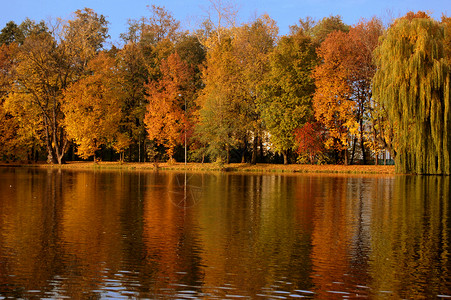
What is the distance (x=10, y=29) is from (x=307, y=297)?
3136 inches

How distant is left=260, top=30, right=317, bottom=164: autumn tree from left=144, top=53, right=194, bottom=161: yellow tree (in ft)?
34.8

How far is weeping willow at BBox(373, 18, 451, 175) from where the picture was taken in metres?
44.2

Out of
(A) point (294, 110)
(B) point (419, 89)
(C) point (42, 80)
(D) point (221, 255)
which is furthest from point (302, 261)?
(C) point (42, 80)

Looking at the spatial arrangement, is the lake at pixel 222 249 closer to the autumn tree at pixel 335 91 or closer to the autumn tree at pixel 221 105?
the autumn tree at pixel 335 91

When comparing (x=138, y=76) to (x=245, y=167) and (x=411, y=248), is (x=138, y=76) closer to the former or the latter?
(x=245, y=167)

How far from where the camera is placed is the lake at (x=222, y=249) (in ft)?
32.6

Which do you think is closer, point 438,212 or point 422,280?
point 422,280

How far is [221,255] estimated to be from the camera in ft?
41.5

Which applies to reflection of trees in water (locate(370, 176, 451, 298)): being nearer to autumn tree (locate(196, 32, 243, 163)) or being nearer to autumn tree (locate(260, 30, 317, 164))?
autumn tree (locate(260, 30, 317, 164))

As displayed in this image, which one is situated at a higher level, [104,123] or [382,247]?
[104,123]

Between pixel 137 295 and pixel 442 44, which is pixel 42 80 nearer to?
pixel 442 44

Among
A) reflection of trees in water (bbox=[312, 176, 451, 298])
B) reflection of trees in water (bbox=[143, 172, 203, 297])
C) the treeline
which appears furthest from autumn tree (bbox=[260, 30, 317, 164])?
reflection of trees in water (bbox=[143, 172, 203, 297])

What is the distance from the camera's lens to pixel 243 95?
60.6 metres

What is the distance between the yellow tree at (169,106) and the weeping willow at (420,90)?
25.0m
